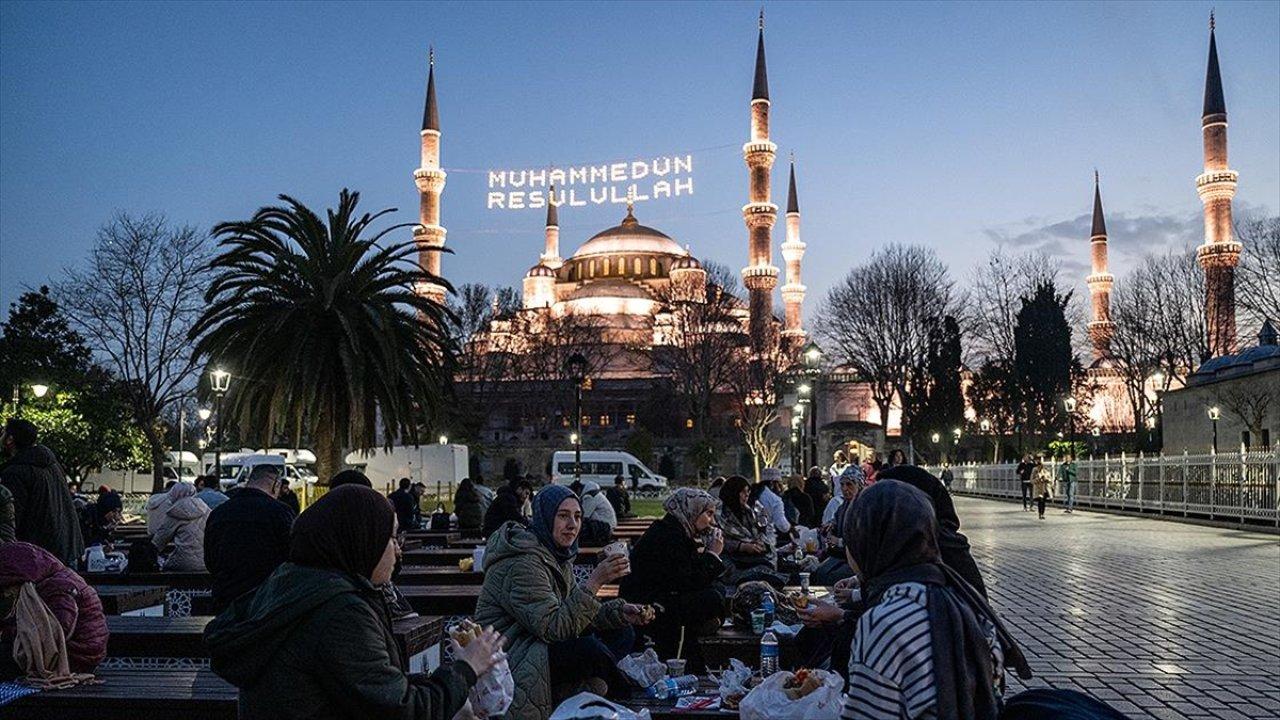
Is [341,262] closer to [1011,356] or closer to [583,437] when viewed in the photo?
[1011,356]

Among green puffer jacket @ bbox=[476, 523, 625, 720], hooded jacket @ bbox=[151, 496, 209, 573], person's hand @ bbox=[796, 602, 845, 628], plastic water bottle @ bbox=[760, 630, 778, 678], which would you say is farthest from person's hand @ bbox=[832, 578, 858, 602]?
hooded jacket @ bbox=[151, 496, 209, 573]

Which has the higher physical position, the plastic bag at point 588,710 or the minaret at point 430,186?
the minaret at point 430,186

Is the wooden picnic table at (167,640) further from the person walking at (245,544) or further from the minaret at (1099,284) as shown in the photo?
the minaret at (1099,284)

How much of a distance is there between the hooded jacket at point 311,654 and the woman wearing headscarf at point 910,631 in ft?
3.87

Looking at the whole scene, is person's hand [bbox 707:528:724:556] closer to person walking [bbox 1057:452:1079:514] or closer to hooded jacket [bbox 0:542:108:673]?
hooded jacket [bbox 0:542:108:673]

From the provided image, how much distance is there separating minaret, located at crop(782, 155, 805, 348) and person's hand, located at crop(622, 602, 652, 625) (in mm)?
61348

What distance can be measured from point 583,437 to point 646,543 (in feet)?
186

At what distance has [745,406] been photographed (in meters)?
52.1

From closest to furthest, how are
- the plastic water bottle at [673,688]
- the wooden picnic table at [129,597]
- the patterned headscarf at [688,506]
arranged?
the plastic water bottle at [673,688]
the patterned headscarf at [688,506]
the wooden picnic table at [129,597]

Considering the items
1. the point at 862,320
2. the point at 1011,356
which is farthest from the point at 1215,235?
the point at 862,320

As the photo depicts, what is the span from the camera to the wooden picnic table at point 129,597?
7367 millimetres

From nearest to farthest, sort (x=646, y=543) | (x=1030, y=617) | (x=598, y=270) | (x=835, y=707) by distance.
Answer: (x=835, y=707)
(x=646, y=543)
(x=1030, y=617)
(x=598, y=270)

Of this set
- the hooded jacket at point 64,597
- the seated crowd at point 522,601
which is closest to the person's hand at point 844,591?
the seated crowd at point 522,601

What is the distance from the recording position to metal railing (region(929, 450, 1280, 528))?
2100 cm
